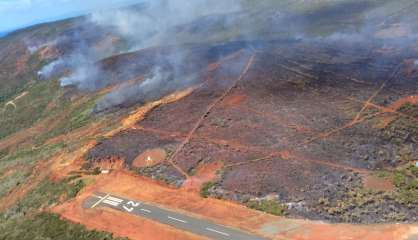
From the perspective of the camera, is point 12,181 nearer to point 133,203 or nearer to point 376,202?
point 133,203

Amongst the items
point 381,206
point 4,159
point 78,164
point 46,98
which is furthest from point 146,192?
point 46,98

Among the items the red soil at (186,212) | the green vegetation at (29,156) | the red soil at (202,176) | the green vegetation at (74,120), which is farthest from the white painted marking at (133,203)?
the green vegetation at (74,120)

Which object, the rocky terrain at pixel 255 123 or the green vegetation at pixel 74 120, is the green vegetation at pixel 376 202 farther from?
the green vegetation at pixel 74 120

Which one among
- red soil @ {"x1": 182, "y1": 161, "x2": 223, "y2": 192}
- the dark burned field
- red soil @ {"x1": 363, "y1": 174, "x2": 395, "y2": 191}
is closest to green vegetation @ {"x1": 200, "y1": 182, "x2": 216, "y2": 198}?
red soil @ {"x1": 182, "y1": 161, "x2": 223, "y2": 192}

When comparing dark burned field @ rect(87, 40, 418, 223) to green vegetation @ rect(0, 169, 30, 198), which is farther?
green vegetation @ rect(0, 169, 30, 198)

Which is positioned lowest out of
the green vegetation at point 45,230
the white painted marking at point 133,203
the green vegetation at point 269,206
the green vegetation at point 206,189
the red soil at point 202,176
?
the green vegetation at point 269,206

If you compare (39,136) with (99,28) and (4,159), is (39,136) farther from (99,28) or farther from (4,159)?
(99,28)

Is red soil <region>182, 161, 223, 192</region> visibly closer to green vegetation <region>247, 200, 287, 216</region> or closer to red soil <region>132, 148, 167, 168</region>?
red soil <region>132, 148, 167, 168</region>
